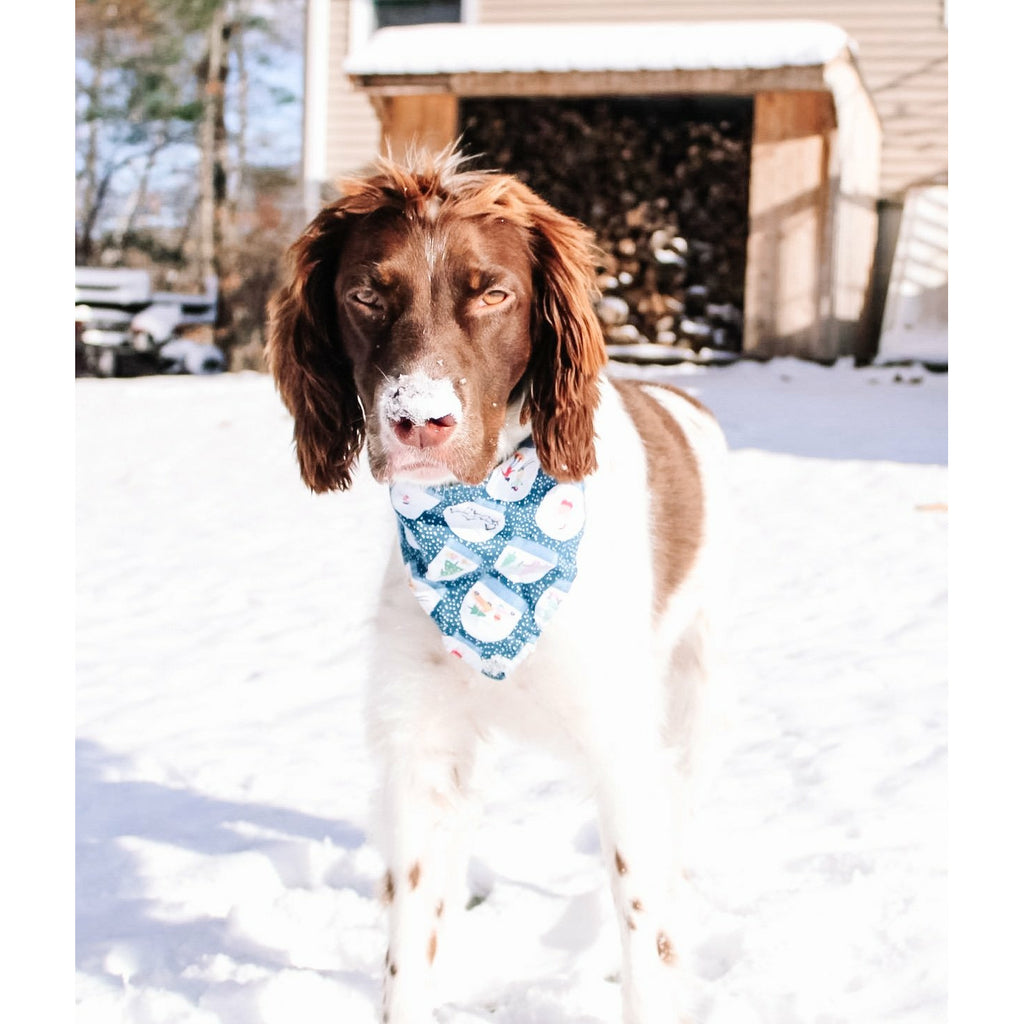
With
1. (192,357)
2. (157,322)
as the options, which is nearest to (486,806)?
(192,357)

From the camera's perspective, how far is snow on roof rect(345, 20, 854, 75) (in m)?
9.03

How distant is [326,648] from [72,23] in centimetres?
265

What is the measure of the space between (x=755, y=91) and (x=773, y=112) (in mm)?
404

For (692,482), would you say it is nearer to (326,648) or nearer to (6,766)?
(6,766)

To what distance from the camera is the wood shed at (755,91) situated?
30.0ft

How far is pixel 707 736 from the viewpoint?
2607 mm

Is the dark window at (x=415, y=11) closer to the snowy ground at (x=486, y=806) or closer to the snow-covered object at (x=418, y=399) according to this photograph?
the snowy ground at (x=486, y=806)

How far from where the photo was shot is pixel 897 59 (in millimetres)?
11781

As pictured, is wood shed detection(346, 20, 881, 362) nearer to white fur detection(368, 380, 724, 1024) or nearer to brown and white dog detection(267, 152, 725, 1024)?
brown and white dog detection(267, 152, 725, 1024)

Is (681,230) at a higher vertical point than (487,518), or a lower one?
higher

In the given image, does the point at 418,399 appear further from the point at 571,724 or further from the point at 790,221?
the point at 790,221

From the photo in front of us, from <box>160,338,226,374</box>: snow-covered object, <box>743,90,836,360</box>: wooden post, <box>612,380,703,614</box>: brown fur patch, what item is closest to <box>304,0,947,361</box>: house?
<box>743,90,836,360</box>: wooden post

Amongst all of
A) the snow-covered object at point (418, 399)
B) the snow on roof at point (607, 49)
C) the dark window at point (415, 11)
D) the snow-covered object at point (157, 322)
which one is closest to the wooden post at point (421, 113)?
the snow on roof at point (607, 49)

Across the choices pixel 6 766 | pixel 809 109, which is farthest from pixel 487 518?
pixel 809 109
